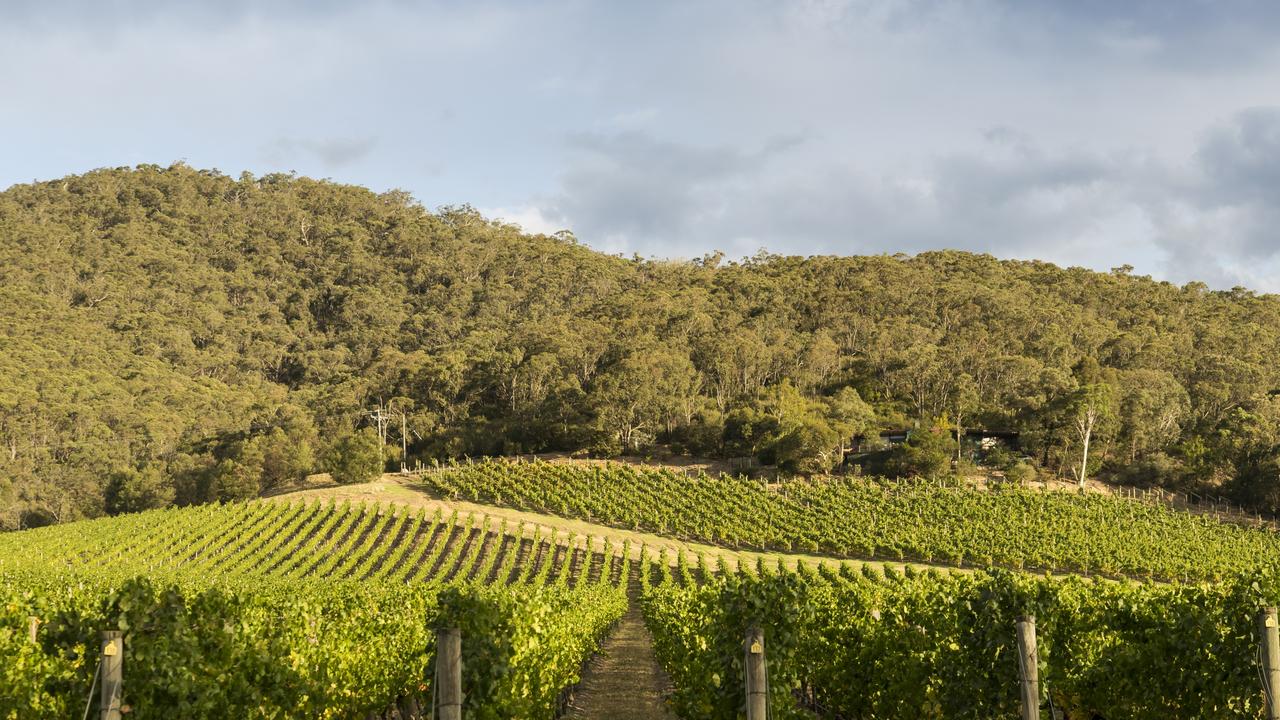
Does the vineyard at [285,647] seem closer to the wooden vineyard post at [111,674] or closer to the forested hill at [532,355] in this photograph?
the wooden vineyard post at [111,674]

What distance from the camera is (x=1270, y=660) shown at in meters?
7.18

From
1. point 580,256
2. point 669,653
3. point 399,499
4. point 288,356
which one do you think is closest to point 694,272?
point 580,256

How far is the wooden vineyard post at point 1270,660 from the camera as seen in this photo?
7.15 m

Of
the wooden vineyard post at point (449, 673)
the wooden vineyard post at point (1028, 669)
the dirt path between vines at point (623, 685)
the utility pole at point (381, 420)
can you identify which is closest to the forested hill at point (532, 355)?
the utility pole at point (381, 420)

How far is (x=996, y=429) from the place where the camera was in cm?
6806

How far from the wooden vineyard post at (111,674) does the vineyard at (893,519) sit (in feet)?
128

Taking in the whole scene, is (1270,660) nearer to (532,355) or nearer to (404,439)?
(404,439)

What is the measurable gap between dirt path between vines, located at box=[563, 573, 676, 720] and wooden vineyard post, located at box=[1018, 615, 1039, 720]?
5604 millimetres

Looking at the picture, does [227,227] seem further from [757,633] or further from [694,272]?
[757,633]

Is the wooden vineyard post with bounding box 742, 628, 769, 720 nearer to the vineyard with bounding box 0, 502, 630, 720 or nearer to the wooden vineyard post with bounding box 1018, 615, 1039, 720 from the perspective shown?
the wooden vineyard post with bounding box 1018, 615, 1039, 720

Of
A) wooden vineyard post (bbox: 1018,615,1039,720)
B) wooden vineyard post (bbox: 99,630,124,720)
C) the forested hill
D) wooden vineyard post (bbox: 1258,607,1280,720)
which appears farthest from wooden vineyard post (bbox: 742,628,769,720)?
the forested hill

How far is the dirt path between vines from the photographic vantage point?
15.6 metres

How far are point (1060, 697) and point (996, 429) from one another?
2394 inches

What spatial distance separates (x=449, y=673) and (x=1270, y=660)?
21.6 feet
